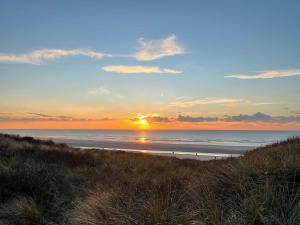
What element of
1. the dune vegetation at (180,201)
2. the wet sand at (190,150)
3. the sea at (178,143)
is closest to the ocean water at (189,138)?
the sea at (178,143)

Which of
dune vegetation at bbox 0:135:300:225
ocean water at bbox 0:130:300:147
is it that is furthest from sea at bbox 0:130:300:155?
dune vegetation at bbox 0:135:300:225

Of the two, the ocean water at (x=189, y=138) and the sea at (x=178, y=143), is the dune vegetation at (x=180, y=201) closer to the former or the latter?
the sea at (x=178, y=143)

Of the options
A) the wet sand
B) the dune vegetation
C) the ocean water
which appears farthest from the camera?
the ocean water

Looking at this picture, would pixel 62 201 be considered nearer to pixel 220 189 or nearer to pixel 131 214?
pixel 131 214

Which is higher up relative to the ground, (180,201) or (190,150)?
(180,201)

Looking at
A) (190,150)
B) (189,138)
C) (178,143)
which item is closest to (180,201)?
(190,150)

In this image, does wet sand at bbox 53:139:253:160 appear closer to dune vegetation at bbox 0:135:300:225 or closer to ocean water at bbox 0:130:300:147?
ocean water at bbox 0:130:300:147

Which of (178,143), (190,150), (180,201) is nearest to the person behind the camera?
(180,201)

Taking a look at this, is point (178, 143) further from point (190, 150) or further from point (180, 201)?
point (180, 201)

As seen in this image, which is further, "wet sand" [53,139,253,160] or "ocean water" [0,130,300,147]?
"ocean water" [0,130,300,147]

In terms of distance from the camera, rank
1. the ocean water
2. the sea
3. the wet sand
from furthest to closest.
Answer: the ocean water → the sea → the wet sand

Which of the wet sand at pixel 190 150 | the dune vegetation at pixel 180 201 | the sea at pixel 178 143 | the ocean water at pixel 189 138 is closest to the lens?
the dune vegetation at pixel 180 201

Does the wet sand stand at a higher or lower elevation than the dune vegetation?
lower

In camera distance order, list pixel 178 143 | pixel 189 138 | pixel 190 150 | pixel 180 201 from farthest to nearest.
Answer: pixel 189 138
pixel 178 143
pixel 190 150
pixel 180 201
